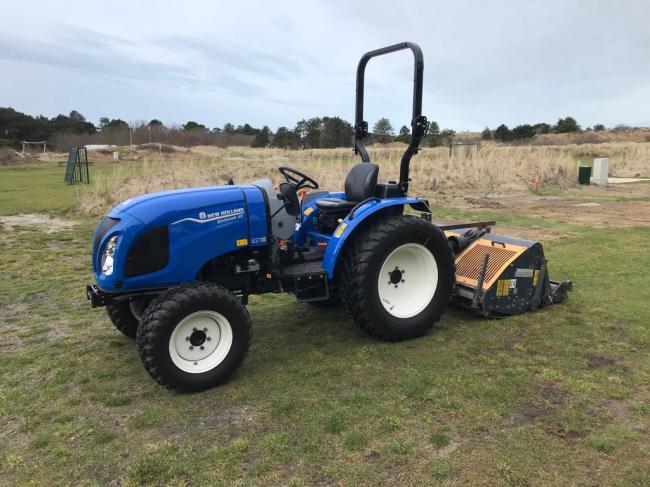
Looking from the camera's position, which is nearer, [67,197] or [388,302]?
[388,302]

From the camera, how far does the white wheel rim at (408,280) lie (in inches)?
174

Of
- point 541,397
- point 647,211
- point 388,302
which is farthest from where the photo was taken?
point 647,211

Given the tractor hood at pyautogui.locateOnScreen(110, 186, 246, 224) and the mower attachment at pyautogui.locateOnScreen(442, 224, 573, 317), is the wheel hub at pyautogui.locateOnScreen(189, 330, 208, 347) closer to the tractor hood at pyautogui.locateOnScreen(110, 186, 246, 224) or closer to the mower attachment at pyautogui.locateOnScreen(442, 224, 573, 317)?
the tractor hood at pyautogui.locateOnScreen(110, 186, 246, 224)

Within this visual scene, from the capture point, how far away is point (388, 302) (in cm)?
446

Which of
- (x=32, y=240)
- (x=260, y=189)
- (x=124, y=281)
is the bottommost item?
(x=32, y=240)

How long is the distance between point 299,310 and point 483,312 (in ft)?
5.83

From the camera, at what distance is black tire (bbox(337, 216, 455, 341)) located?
4.08 m

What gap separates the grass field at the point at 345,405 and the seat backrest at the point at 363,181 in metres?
1.20

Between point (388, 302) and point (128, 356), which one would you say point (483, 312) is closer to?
point (388, 302)

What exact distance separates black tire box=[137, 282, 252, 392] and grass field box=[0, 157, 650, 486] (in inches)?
4.9

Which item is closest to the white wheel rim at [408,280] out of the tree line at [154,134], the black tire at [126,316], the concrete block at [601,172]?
the black tire at [126,316]

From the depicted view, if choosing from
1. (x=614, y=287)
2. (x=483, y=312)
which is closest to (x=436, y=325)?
(x=483, y=312)

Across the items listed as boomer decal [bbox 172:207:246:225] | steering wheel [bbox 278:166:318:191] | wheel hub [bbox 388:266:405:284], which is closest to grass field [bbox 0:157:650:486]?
wheel hub [bbox 388:266:405:284]

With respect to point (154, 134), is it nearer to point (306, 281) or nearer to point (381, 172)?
point (381, 172)
